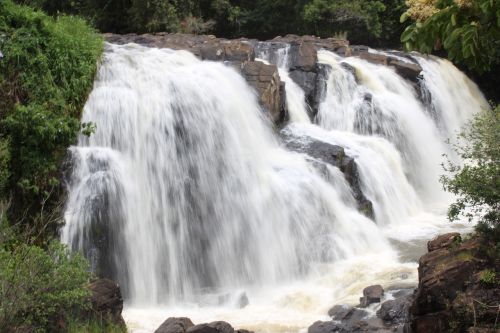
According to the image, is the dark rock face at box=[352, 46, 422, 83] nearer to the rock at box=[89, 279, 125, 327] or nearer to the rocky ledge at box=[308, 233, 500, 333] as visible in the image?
the rocky ledge at box=[308, 233, 500, 333]

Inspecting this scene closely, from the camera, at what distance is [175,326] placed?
7352mm

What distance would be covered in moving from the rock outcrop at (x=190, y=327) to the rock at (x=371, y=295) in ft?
6.61

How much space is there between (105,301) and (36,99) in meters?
4.20

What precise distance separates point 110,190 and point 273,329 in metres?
3.76

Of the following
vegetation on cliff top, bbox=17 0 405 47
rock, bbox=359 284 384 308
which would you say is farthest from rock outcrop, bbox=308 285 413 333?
vegetation on cliff top, bbox=17 0 405 47

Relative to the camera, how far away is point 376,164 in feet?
46.9

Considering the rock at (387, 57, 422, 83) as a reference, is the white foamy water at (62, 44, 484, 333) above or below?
below

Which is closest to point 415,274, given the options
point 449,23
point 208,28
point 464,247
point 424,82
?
point 464,247

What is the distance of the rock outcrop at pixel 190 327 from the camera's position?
7004 millimetres

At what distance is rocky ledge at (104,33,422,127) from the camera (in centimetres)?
1429

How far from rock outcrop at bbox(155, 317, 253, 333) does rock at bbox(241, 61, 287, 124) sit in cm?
734

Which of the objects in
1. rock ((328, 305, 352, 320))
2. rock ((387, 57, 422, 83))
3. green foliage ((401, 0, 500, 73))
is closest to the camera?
green foliage ((401, 0, 500, 73))

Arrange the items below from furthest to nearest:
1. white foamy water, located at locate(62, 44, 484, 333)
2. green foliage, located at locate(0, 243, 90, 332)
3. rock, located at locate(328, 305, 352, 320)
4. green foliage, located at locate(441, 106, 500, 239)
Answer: white foamy water, located at locate(62, 44, 484, 333), rock, located at locate(328, 305, 352, 320), green foliage, located at locate(441, 106, 500, 239), green foliage, located at locate(0, 243, 90, 332)

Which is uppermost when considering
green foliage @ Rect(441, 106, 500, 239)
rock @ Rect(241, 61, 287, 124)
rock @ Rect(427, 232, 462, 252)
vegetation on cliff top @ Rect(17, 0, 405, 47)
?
vegetation on cliff top @ Rect(17, 0, 405, 47)
